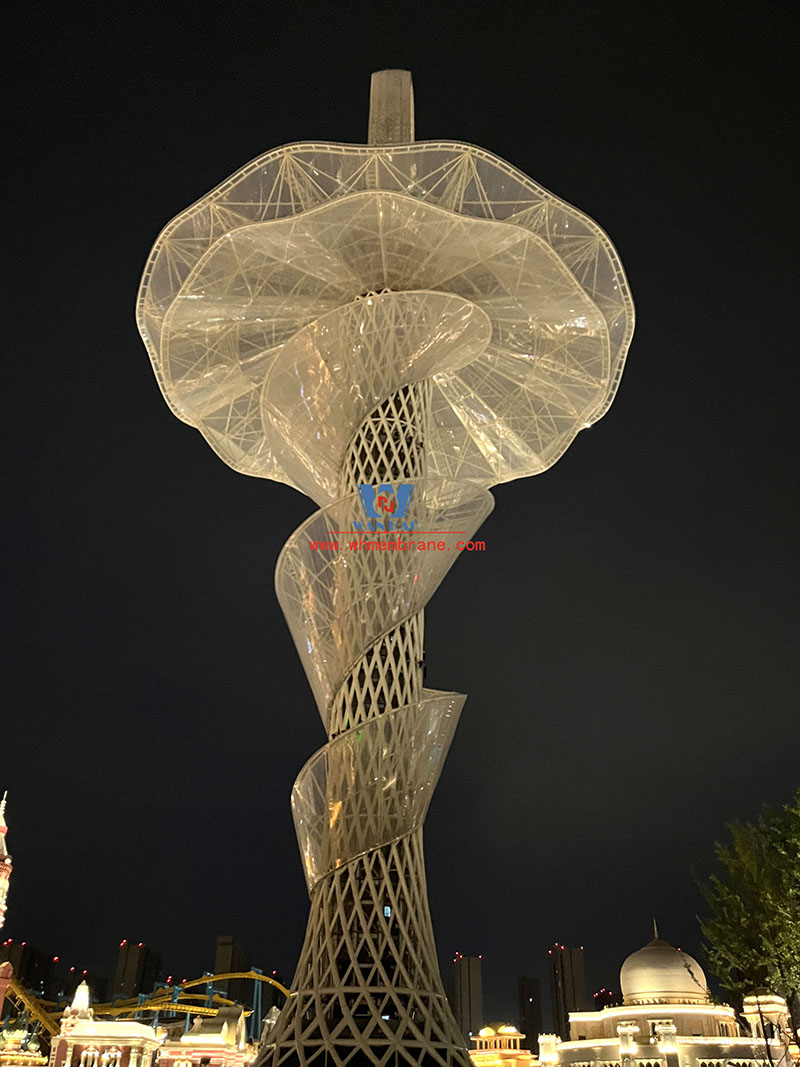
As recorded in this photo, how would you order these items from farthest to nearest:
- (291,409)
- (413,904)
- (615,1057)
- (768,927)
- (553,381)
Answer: (615,1057) → (553,381) → (291,409) → (768,927) → (413,904)

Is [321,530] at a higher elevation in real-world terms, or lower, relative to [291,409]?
lower

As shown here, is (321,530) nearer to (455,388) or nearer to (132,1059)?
(455,388)

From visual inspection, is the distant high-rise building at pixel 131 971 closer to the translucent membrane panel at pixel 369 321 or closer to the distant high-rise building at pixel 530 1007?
the distant high-rise building at pixel 530 1007

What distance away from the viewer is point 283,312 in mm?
27406

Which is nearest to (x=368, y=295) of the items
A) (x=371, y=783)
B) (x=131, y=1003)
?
(x=371, y=783)

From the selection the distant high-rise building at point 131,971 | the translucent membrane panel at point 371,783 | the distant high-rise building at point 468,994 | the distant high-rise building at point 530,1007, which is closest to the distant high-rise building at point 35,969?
the distant high-rise building at point 131,971

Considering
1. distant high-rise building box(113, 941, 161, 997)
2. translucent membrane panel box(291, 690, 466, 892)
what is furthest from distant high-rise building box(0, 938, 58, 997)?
translucent membrane panel box(291, 690, 466, 892)

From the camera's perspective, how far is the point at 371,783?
69.5ft

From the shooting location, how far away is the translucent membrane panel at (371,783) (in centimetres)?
2097

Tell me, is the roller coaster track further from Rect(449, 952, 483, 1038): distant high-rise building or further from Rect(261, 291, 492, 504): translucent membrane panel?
Rect(261, 291, 492, 504): translucent membrane panel

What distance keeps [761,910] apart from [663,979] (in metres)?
12.7

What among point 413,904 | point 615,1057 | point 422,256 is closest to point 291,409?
point 422,256

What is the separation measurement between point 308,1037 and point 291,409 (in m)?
15.7

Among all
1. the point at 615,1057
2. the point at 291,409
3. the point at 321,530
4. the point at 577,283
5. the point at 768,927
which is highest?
the point at 577,283
